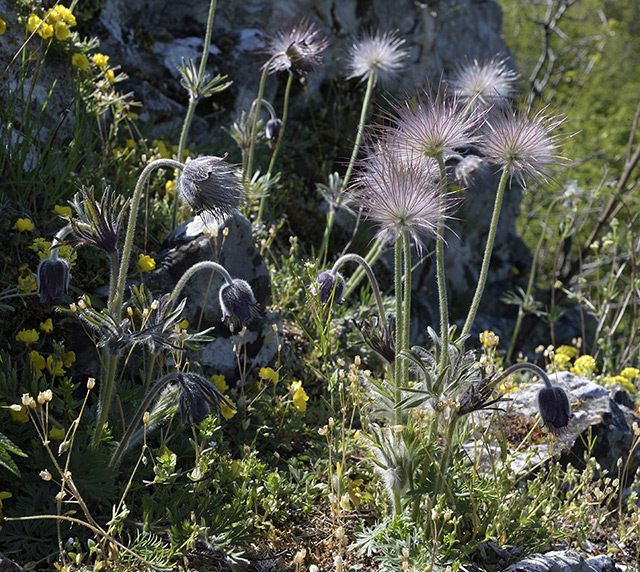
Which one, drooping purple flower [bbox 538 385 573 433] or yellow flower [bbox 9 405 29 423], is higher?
drooping purple flower [bbox 538 385 573 433]

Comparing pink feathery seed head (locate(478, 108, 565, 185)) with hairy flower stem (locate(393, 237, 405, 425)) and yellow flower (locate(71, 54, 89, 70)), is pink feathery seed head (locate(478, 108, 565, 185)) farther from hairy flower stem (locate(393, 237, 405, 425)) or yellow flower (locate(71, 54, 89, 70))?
yellow flower (locate(71, 54, 89, 70))

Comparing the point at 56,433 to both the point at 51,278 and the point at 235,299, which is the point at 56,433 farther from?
the point at 235,299

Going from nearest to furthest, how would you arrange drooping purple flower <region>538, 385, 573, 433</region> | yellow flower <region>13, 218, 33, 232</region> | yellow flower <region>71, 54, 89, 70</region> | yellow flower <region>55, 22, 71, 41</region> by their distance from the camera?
1. drooping purple flower <region>538, 385, 573, 433</region>
2. yellow flower <region>13, 218, 33, 232</region>
3. yellow flower <region>55, 22, 71, 41</region>
4. yellow flower <region>71, 54, 89, 70</region>

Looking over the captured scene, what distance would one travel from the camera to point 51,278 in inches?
84.2

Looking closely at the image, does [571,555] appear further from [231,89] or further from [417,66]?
[417,66]

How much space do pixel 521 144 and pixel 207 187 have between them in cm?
111

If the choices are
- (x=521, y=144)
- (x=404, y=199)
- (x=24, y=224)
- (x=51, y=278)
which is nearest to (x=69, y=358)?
(x=51, y=278)

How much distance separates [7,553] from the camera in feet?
6.41

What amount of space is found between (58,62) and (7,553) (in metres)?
2.80

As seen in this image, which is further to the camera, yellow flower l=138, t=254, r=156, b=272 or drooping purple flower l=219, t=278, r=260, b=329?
yellow flower l=138, t=254, r=156, b=272

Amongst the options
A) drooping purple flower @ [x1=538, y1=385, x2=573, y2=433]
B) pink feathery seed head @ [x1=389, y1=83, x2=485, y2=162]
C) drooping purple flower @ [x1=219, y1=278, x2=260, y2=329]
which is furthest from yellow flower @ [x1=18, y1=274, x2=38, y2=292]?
drooping purple flower @ [x1=538, y1=385, x2=573, y2=433]

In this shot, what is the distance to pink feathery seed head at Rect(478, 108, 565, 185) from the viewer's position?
83.7 inches

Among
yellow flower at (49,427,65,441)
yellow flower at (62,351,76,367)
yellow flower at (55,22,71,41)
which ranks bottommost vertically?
yellow flower at (49,427,65,441)

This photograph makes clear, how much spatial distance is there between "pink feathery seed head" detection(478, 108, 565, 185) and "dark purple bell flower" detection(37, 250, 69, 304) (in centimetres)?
156
